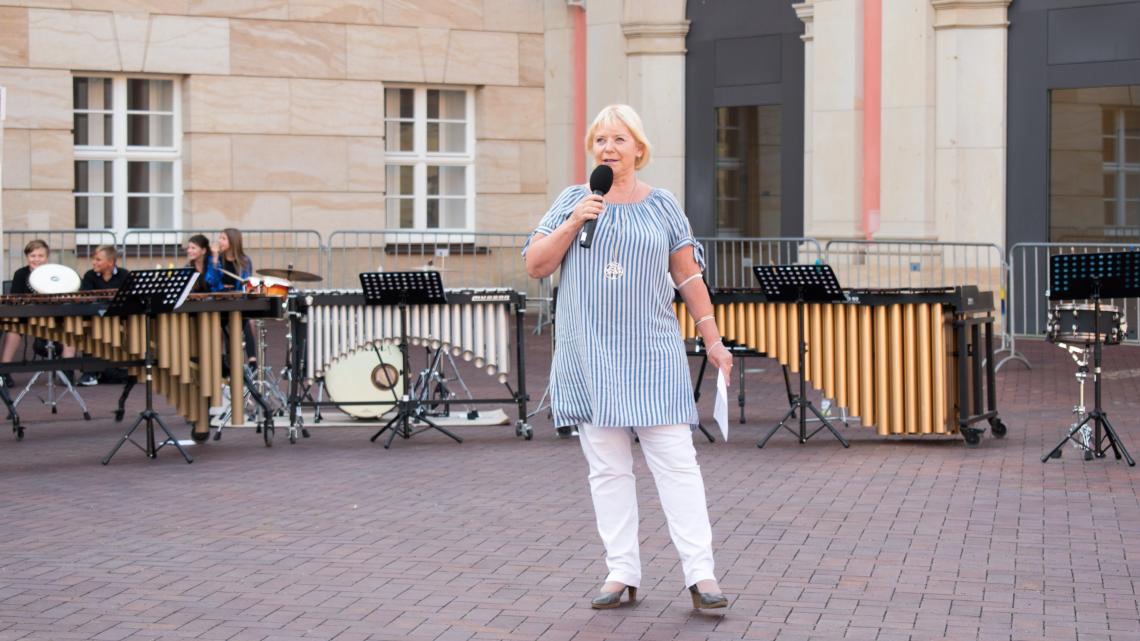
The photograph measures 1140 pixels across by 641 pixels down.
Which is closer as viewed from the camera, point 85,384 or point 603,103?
point 85,384

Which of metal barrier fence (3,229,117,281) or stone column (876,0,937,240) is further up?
stone column (876,0,937,240)

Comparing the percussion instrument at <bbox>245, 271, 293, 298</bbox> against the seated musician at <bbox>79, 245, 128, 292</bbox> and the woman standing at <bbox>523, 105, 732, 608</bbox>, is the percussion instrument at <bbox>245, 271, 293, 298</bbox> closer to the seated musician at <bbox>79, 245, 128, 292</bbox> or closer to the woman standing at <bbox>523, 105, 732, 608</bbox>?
the seated musician at <bbox>79, 245, 128, 292</bbox>

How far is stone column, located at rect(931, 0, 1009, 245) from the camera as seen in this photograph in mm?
19266

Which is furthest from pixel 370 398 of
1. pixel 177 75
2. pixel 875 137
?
pixel 177 75

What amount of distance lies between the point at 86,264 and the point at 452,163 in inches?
214

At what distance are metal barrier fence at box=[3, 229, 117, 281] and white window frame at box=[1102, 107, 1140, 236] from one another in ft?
38.0

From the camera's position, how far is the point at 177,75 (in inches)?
864

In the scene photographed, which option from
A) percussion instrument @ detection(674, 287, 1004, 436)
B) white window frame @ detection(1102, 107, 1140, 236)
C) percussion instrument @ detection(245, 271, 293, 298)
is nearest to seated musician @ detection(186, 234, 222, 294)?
percussion instrument @ detection(245, 271, 293, 298)

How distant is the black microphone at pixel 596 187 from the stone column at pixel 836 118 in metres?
13.8

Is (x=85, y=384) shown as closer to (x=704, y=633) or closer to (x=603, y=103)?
(x=603, y=103)

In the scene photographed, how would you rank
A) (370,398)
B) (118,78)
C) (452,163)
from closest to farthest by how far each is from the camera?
1. (370,398)
2. (118,78)
3. (452,163)

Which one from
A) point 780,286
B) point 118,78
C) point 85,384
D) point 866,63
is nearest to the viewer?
point 780,286

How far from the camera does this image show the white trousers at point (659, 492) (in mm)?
6527

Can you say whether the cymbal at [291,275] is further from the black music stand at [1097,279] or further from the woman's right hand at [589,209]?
the woman's right hand at [589,209]
